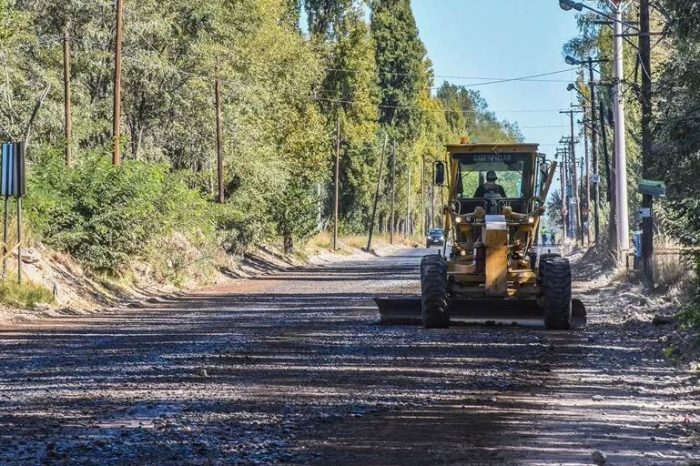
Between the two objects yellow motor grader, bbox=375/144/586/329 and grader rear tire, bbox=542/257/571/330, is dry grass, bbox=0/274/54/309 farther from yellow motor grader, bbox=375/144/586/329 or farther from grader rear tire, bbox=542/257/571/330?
grader rear tire, bbox=542/257/571/330

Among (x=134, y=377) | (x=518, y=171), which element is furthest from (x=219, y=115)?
(x=134, y=377)

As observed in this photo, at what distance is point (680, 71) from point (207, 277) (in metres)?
25.4

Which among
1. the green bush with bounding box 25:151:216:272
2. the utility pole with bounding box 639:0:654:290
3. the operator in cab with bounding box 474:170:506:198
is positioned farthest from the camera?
the green bush with bounding box 25:151:216:272

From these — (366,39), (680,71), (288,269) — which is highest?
(366,39)

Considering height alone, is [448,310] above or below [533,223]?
below

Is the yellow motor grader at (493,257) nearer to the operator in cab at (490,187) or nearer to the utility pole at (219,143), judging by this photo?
the operator in cab at (490,187)

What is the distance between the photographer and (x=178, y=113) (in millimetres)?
53281

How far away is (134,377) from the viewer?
15.8m

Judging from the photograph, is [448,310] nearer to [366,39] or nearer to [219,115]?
[219,115]

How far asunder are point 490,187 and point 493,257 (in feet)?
6.89

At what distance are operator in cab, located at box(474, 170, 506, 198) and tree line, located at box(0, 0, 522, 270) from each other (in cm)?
1338

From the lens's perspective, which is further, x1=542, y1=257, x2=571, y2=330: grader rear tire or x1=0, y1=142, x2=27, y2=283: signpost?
x1=0, y1=142, x2=27, y2=283: signpost

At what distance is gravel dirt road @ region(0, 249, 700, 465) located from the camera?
34.9ft

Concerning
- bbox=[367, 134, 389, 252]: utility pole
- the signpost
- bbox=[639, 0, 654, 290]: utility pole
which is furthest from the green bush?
bbox=[367, 134, 389, 252]: utility pole
